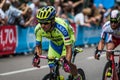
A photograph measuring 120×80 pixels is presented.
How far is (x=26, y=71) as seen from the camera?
1238cm

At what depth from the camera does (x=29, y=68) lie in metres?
13.0

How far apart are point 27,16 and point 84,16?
449cm

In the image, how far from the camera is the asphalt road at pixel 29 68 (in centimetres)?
1141

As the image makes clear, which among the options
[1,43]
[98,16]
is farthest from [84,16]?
[1,43]

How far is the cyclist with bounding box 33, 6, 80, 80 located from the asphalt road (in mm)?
3091

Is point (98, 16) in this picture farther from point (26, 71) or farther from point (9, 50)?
point (26, 71)

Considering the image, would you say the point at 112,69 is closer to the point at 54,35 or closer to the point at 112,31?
the point at 112,31

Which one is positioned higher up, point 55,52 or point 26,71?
point 55,52

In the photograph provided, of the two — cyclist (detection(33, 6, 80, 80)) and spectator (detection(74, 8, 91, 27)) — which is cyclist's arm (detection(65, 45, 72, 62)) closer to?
cyclist (detection(33, 6, 80, 80))

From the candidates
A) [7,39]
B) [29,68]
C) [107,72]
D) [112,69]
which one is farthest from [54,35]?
[7,39]

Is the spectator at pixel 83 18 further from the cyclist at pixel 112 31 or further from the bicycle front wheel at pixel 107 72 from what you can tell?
the bicycle front wheel at pixel 107 72

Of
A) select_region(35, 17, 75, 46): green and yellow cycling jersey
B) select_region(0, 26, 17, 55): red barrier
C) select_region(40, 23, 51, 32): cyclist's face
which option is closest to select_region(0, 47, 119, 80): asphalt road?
select_region(0, 26, 17, 55): red barrier

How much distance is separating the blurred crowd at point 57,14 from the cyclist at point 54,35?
6.70 metres

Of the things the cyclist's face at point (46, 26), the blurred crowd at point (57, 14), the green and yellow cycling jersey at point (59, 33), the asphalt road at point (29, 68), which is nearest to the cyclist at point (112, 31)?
the green and yellow cycling jersey at point (59, 33)
